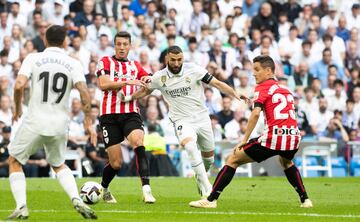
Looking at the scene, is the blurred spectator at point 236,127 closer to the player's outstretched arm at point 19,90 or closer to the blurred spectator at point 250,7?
the blurred spectator at point 250,7

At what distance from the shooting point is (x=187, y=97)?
55.7 feet

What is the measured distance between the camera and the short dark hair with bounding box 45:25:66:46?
13.5 meters

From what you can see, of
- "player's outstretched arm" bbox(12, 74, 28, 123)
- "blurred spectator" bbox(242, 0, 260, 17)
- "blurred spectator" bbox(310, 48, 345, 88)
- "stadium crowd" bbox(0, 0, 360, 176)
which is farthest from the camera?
"blurred spectator" bbox(242, 0, 260, 17)

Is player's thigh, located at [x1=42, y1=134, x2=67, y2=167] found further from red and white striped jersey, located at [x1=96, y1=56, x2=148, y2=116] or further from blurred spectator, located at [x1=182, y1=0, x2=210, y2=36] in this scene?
blurred spectator, located at [x1=182, y1=0, x2=210, y2=36]

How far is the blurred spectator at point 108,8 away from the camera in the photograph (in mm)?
31484

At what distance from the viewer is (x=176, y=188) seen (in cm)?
2086

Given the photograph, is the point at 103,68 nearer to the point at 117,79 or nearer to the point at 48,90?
the point at 117,79

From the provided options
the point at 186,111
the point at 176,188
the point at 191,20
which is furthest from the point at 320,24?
the point at 186,111

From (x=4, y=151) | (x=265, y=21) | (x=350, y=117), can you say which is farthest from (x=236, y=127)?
(x=4, y=151)

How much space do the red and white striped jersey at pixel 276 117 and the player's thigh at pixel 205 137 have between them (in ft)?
6.86

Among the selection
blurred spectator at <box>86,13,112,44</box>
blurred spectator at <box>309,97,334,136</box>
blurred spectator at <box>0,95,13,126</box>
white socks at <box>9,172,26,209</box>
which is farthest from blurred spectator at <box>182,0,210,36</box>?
white socks at <box>9,172,26,209</box>

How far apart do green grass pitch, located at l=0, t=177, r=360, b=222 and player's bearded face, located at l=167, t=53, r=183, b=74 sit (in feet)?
6.56

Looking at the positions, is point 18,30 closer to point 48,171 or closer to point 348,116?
point 48,171

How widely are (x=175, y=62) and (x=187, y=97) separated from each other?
0.59 metres
